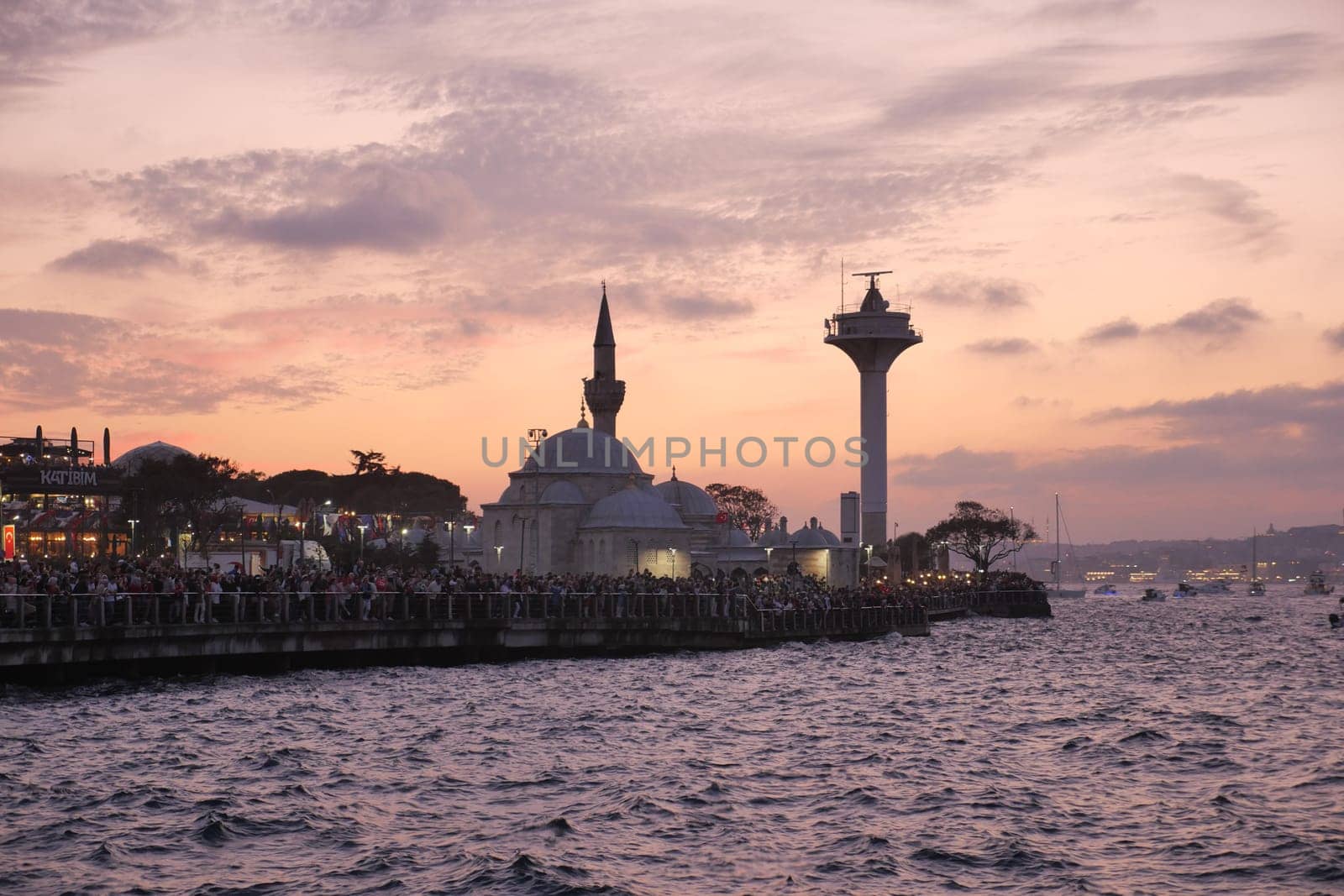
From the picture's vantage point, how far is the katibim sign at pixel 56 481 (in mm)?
102000

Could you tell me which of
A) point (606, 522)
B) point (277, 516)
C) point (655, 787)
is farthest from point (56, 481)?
point (655, 787)

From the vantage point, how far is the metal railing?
3681 cm

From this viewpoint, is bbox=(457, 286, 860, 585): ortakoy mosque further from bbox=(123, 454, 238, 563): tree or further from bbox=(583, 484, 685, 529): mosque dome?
bbox=(123, 454, 238, 563): tree

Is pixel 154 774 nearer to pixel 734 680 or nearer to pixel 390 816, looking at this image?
pixel 390 816

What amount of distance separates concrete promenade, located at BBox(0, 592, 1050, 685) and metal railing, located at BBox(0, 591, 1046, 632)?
0.04m

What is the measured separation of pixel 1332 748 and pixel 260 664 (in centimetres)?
2677

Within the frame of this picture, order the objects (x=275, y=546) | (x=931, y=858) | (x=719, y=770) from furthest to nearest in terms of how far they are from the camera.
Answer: (x=275, y=546) < (x=719, y=770) < (x=931, y=858)

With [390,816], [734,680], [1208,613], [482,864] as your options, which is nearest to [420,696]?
[734,680]

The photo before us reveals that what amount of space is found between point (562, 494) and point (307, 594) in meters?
58.6

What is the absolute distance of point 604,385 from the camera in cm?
11856

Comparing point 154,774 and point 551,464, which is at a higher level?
point 551,464

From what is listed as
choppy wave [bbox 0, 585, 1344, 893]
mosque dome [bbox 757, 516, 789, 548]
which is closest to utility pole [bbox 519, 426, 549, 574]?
mosque dome [bbox 757, 516, 789, 548]

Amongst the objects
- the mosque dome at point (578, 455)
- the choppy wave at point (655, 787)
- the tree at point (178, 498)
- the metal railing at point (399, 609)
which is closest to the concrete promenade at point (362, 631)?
the metal railing at point (399, 609)

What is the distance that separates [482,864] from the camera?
20609mm
